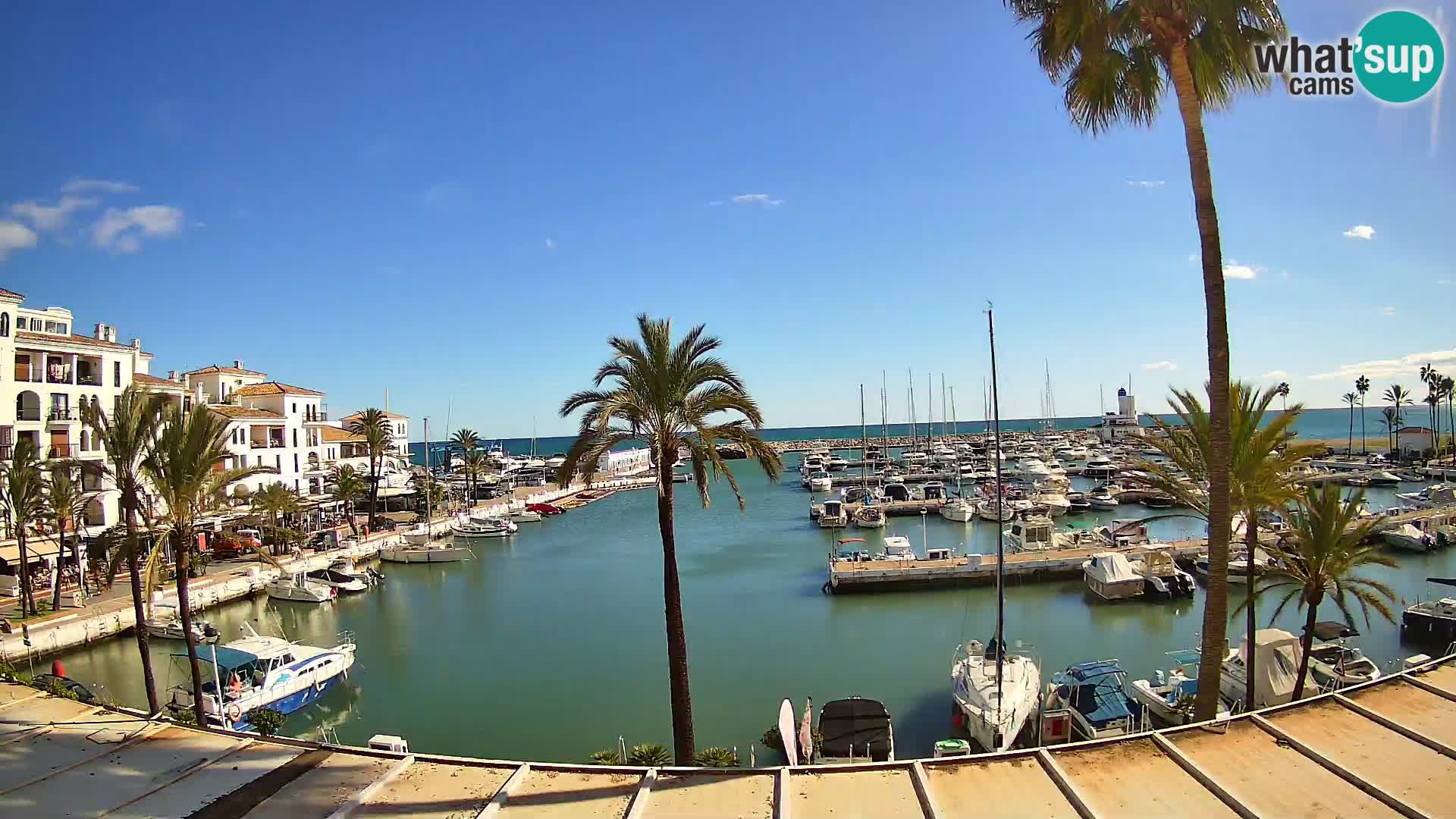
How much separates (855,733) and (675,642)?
6083 mm

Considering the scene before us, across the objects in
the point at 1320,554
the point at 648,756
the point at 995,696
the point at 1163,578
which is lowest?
the point at 1163,578

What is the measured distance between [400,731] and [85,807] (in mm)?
13079

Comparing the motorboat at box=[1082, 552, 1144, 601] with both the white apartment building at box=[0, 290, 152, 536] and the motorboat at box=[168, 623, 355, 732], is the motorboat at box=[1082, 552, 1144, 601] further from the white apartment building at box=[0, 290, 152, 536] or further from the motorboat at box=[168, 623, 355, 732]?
the white apartment building at box=[0, 290, 152, 536]

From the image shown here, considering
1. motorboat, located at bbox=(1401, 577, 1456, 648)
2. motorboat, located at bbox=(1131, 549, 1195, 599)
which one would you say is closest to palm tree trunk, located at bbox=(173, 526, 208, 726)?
motorboat, located at bbox=(1131, 549, 1195, 599)

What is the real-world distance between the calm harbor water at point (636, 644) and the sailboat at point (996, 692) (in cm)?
129

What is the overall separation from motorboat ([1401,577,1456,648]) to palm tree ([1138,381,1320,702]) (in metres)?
17.3

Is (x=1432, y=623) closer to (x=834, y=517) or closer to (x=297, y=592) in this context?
(x=834, y=517)

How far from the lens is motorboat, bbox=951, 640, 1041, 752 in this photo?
1839 centimetres

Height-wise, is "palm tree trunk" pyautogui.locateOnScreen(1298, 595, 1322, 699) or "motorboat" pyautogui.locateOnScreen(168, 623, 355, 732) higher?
"palm tree trunk" pyautogui.locateOnScreen(1298, 595, 1322, 699)

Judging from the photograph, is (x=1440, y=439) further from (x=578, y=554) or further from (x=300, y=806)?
(x=300, y=806)

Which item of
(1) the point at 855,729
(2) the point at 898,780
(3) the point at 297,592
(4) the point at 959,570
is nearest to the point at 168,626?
(3) the point at 297,592

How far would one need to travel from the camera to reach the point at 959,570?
39531 mm

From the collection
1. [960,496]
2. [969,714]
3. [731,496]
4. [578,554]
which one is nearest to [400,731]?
[969,714]

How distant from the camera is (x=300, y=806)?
962cm
